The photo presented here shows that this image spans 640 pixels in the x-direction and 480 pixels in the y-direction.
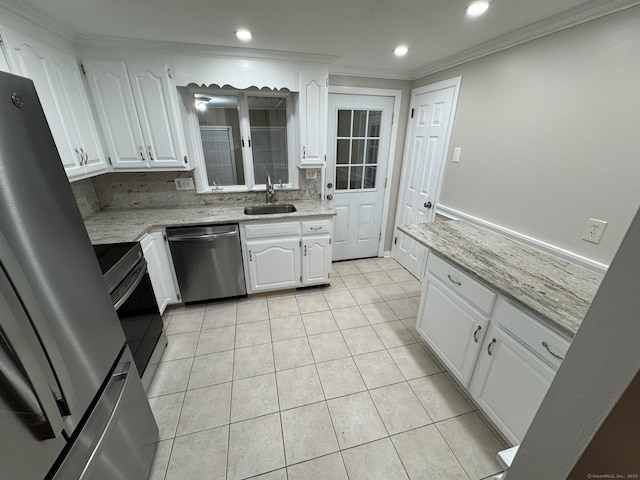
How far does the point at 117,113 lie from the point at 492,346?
309 cm

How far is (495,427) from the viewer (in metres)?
1.49

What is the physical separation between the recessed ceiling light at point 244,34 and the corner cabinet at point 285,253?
1.41m

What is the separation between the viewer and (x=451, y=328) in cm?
166

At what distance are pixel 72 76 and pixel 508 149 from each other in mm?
3209

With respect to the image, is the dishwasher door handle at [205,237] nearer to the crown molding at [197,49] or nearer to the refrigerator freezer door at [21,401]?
the crown molding at [197,49]

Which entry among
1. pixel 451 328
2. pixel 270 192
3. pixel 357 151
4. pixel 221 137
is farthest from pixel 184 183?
pixel 451 328

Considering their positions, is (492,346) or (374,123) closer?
(492,346)

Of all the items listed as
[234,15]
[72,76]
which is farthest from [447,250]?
[72,76]

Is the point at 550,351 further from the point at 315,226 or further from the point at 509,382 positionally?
the point at 315,226

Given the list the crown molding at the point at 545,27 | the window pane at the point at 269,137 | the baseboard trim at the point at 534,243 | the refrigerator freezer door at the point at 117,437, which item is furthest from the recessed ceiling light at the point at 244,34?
the baseboard trim at the point at 534,243

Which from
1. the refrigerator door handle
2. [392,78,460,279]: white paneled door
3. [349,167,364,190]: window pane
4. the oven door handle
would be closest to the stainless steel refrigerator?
the refrigerator door handle

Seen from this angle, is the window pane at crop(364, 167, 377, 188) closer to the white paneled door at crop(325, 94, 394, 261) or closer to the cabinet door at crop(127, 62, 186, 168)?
the white paneled door at crop(325, 94, 394, 261)

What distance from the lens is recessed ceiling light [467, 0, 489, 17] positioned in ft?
4.49

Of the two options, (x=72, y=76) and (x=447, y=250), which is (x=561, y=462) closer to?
(x=447, y=250)
